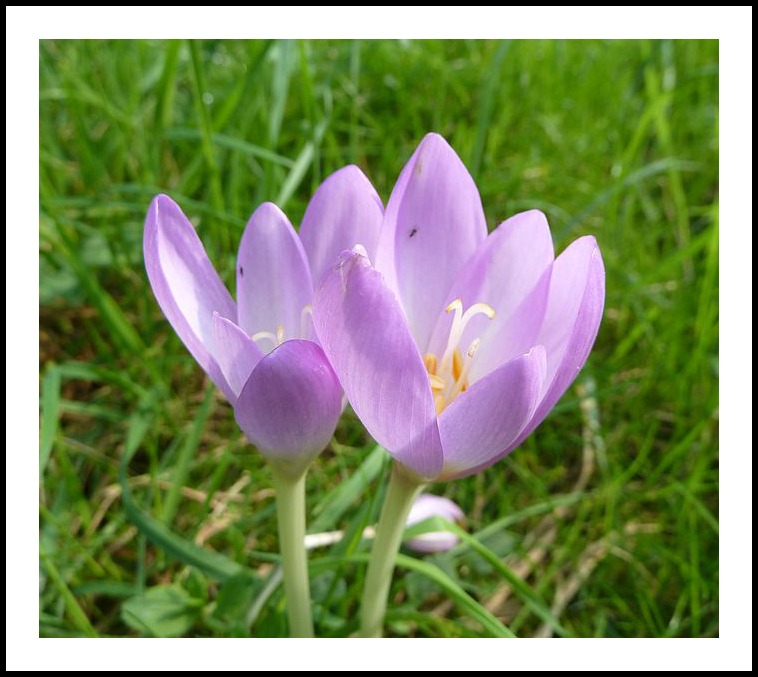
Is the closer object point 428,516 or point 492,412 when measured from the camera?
point 492,412

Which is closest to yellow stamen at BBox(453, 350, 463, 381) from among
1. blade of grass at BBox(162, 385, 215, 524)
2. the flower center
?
the flower center

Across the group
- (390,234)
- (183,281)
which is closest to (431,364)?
(390,234)

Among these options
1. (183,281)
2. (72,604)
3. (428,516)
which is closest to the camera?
(183,281)

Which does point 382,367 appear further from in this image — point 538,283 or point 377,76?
point 377,76

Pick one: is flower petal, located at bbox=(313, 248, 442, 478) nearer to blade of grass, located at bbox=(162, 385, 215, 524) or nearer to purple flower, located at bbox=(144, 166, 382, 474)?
purple flower, located at bbox=(144, 166, 382, 474)

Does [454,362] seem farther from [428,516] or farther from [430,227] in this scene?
[428,516]

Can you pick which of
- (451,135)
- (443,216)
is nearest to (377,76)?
(451,135)

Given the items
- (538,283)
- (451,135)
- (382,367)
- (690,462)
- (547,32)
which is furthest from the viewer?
(451,135)
